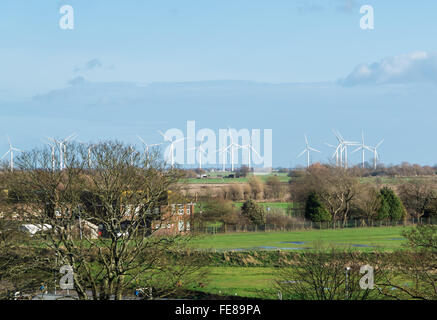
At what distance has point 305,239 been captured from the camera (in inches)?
2670

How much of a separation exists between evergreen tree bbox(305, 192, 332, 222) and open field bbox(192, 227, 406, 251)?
3.65 meters

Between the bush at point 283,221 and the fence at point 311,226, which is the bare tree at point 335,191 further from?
the bush at point 283,221

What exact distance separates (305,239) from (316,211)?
1421 centimetres

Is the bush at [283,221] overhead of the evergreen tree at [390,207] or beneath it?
beneath

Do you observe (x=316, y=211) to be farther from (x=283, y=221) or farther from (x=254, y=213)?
(x=254, y=213)

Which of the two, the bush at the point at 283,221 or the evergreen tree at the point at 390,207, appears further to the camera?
the evergreen tree at the point at 390,207

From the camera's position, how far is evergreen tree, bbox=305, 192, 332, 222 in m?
81.2

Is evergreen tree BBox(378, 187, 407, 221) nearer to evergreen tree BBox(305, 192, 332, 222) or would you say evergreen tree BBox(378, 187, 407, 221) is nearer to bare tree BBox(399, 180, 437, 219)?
bare tree BBox(399, 180, 437, 219)

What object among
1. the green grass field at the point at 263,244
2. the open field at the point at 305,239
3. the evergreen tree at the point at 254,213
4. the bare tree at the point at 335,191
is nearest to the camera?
the green grass field at the point at 263,244

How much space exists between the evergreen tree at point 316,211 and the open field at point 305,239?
3649mm

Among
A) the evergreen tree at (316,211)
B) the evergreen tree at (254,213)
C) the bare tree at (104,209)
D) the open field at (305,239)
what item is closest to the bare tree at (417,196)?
the open field at (305,239)

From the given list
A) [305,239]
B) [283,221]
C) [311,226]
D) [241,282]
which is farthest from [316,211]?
[241,282]

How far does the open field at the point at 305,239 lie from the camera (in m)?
60.7
